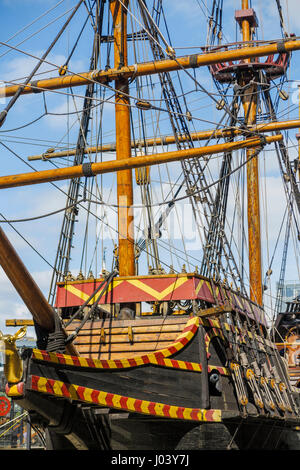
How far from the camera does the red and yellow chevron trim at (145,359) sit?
9.12 m

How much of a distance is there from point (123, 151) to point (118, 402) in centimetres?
559

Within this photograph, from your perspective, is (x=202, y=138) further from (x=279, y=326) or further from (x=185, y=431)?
(x=185, y=431)

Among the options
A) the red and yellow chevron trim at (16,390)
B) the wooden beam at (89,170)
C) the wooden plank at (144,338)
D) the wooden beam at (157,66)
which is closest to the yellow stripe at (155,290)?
the wooden plank at (144,338)

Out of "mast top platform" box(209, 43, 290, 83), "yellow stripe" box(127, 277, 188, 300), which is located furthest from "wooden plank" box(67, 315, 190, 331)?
"mast top platform" box(209, 43, 290, 83)

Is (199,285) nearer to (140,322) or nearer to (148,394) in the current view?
(140,322)

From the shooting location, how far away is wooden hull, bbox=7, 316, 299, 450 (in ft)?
30.3

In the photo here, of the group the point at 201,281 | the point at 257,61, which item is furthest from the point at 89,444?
the point at 257,61

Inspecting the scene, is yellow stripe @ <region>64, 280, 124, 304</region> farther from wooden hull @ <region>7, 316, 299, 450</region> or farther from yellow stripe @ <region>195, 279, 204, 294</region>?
yellow stripe @ <region>195, 279, 204, 294</region>

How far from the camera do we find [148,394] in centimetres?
989

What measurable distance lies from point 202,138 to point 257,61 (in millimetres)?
3407

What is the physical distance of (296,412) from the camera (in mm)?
14039

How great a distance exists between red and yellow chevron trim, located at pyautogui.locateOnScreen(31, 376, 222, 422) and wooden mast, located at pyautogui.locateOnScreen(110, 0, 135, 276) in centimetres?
337

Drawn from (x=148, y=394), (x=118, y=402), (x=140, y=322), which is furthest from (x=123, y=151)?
(x=118, y=402)

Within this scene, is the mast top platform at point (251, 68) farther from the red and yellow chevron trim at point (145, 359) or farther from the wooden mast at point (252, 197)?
the red and yellow chevron trim at point (145, 359)
